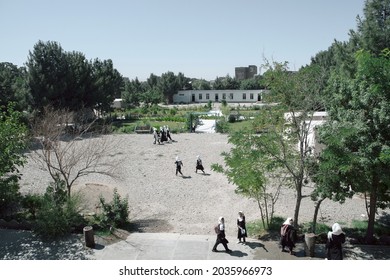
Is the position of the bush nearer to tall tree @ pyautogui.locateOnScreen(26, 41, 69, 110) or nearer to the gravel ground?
the gravel ground

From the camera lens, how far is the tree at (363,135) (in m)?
9.89

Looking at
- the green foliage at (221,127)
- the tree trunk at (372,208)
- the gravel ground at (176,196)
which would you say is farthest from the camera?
the green foliage at (221,127)

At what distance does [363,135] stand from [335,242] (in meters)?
3.13

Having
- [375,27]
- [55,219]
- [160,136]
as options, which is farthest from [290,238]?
[160,136]

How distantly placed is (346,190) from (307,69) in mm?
3926

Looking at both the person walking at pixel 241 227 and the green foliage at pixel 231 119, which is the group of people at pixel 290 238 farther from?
the green foliage at pixel 231 119

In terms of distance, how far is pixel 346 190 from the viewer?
10.8 metres

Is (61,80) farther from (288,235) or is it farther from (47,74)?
(288,235)

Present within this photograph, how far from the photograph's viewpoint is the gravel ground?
14.3m

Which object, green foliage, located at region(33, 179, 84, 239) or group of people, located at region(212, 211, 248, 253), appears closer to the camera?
group of people, located at region(212, 211, 248, 253)

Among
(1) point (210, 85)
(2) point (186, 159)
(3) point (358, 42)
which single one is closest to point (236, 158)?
(2) point (186, 159)

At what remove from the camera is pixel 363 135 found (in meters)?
10.1

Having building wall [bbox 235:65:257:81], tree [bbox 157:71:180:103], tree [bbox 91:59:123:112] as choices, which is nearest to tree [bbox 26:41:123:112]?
tree [bbox 91:59:123:112]

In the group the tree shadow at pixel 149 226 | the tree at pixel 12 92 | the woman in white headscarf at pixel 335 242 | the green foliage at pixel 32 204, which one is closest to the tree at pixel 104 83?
the tree at pixel 12 92
